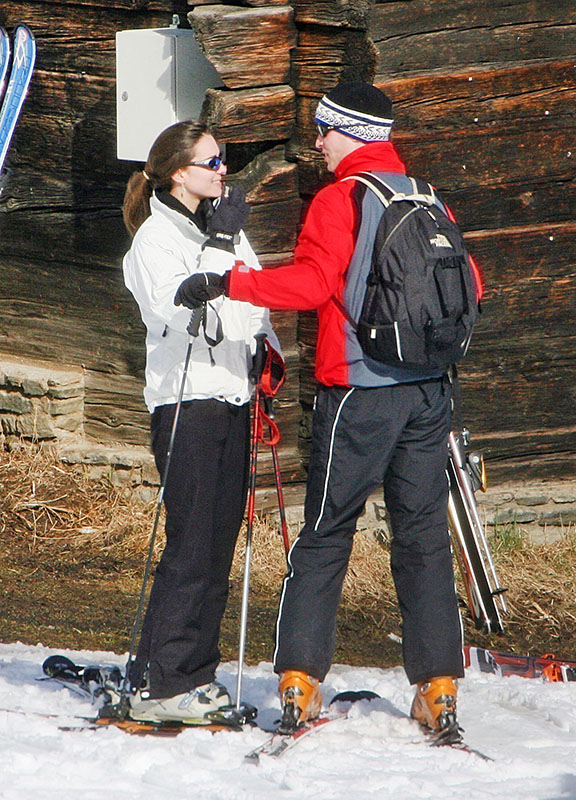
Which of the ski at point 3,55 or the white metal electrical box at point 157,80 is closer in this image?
the white metal electrical box at point 157,80

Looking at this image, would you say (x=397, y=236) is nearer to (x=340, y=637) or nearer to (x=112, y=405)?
(x=340, y=637)

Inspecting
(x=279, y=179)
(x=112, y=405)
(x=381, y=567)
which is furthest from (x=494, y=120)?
(x=112, y=405)

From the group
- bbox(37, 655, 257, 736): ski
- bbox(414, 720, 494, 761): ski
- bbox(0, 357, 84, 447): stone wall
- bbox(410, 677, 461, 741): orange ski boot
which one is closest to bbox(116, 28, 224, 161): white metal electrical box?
bbox(0, 357, 84, 447): stone wall

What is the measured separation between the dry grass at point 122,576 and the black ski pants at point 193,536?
1.24 m

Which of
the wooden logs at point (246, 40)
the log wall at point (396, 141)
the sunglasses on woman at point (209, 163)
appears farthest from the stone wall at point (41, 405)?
the sunglasses on woman at point (209, 163)

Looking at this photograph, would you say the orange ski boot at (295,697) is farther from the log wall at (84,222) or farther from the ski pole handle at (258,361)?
the log wall at (84,222)

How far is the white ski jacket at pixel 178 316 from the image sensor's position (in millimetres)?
3752

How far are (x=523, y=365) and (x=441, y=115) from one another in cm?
131

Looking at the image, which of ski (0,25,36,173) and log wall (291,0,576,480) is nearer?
log wall (291,0,576,480)

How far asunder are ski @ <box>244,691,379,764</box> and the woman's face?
1694mm

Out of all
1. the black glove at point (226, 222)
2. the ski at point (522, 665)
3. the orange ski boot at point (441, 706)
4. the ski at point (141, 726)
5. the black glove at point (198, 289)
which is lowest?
the ski at point (522, 665)

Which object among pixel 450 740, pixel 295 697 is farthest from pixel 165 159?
pixel 450 740

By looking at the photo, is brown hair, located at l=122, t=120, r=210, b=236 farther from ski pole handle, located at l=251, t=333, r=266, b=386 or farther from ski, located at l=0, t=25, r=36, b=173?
ski, located at l=0, t=25, r=36, b=173

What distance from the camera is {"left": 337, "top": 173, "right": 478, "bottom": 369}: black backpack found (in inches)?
142
